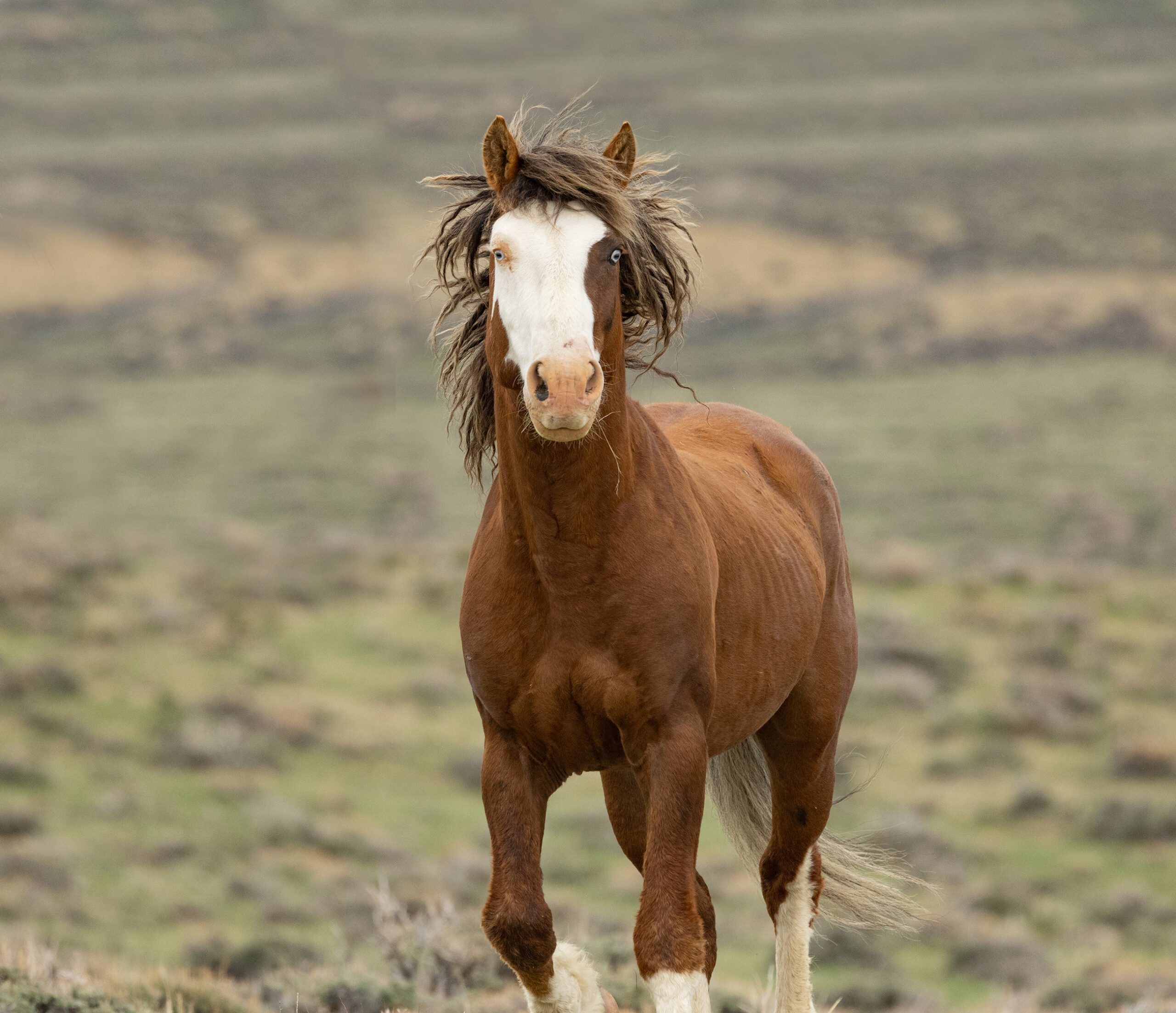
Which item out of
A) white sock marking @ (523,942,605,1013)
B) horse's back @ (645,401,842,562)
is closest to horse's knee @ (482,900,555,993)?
white sock marking @ (523,942,605,1013)

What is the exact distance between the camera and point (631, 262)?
394 cm

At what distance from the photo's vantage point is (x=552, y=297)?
137 inches

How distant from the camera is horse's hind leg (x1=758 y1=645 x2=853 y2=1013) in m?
4.98

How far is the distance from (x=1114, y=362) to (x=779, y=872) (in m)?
41.5

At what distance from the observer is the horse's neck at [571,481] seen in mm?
3781

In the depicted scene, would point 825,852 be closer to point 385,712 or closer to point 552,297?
point 552,297

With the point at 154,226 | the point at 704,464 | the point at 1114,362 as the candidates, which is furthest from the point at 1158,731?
the point at 154,226

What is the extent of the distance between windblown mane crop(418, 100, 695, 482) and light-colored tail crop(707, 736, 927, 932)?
167 cm

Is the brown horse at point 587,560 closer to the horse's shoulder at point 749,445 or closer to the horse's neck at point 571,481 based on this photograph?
the horse's neck at point 571,481

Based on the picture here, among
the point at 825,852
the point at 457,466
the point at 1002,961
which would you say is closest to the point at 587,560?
the point at 825,852

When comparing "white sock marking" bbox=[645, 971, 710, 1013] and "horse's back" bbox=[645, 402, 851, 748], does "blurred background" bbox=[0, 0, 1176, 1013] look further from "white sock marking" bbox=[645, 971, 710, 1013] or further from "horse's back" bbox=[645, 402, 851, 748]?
"white sock marking" bbox=[645, 971, 710, 1013]

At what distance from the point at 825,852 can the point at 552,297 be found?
9.67 ft

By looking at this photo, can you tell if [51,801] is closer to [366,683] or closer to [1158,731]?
[366,683]

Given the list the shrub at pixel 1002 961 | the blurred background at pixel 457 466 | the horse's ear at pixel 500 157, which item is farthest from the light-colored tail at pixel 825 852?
the shrub at pixel 1002 961
